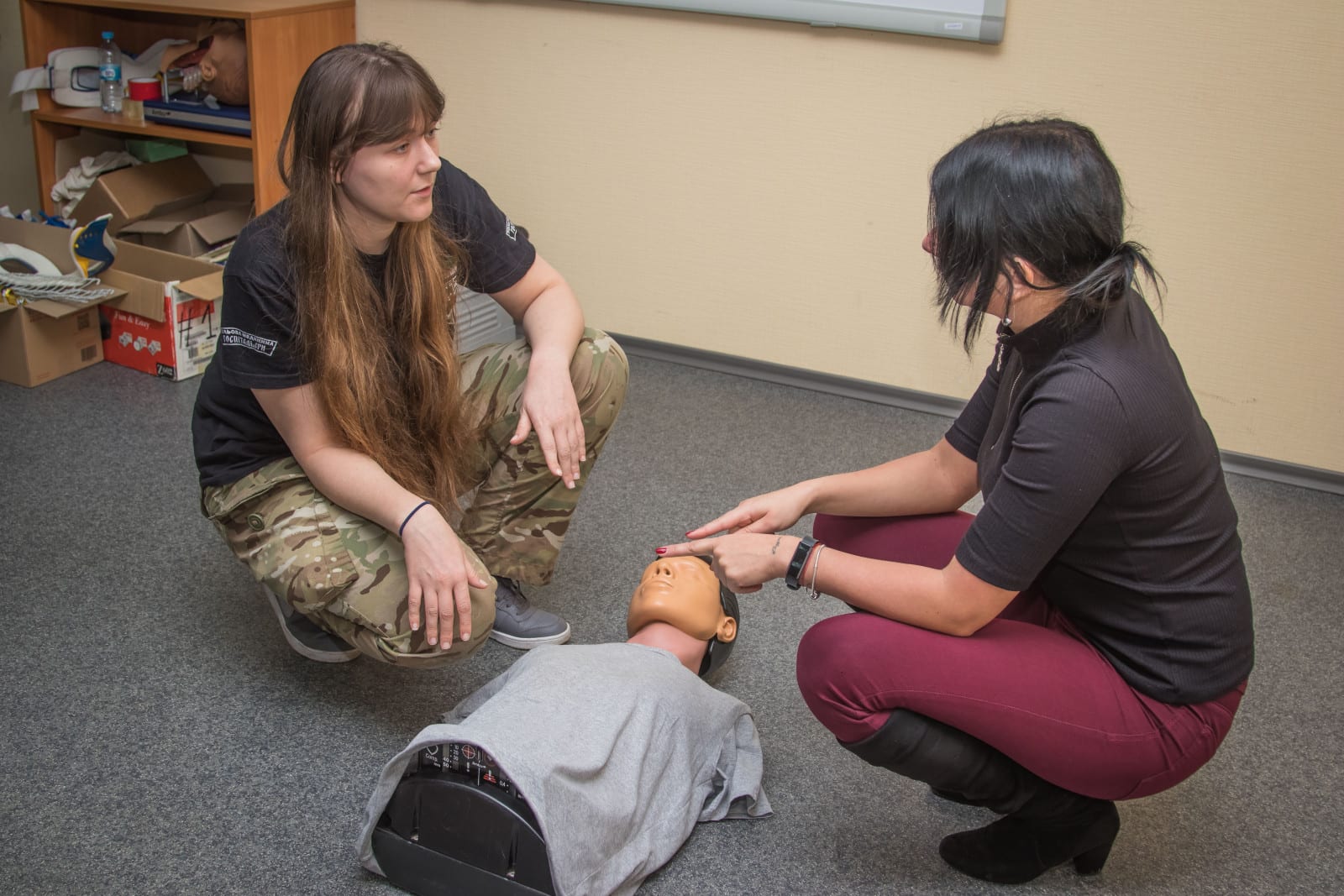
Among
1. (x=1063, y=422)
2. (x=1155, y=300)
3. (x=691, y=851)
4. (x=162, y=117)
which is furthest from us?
(x=162, y=117)

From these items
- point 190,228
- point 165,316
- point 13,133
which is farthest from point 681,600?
point 13,133

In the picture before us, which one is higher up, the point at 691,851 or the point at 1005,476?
the point at 1005,476

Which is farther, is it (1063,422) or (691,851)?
(691,851)

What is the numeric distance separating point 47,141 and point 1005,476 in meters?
2.97

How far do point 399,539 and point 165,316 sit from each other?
141 cm

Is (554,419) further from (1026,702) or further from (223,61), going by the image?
(223,61)

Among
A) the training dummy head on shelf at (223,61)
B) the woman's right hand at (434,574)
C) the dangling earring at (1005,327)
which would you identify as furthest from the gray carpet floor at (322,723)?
the training dummy head on shelf at (223,61)

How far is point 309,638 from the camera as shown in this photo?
1.77 metres

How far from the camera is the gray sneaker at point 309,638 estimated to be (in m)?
1.76

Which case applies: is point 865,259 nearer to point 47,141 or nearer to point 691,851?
point 691,851

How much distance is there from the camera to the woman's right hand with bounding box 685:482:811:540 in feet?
5.02

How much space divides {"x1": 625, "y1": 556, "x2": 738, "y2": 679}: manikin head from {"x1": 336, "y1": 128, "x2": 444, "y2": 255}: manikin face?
61 cm

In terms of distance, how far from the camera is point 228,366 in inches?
59.8

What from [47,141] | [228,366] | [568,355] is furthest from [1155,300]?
[47,141]
